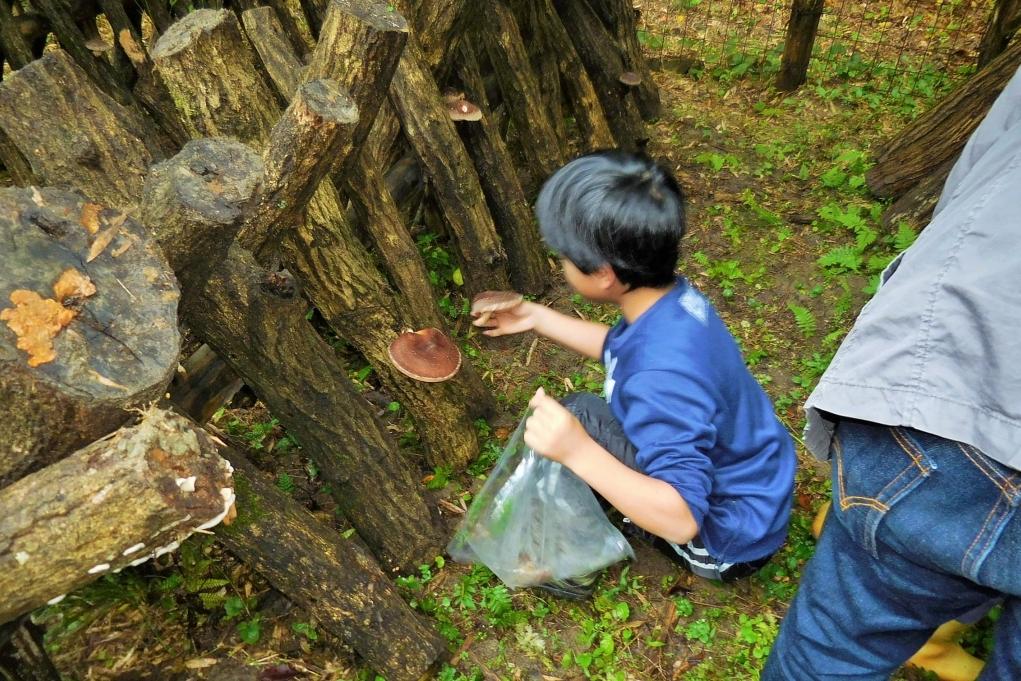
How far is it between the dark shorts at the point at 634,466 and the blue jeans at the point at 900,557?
581 mm

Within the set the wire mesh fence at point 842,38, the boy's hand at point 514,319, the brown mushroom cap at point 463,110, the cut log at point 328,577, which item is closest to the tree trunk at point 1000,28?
the wire mesh fence at point 842,38

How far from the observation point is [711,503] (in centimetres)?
239

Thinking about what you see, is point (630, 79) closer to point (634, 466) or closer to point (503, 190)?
point (503, 190)

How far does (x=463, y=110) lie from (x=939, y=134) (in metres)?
2.90

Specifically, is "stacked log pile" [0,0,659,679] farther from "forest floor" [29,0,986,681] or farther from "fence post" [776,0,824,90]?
"fence post" [776,0,824,90]

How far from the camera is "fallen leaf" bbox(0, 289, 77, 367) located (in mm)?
1205

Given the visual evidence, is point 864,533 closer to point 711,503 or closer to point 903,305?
point 903,305

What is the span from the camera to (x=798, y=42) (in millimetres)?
5855

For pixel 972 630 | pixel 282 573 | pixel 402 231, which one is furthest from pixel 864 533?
pixel 402 231

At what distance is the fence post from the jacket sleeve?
4910 mm

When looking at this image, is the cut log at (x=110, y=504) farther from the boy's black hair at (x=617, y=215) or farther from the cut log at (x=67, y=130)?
the boy's black hair at (x=617, y=215)

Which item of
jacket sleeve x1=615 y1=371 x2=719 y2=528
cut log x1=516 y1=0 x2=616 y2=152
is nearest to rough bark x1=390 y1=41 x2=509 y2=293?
cut log x1=516 y1=0 x2=616 y2=152

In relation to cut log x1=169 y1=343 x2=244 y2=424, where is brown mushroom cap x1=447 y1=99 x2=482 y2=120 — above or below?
above

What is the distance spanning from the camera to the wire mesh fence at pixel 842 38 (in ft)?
20.4
